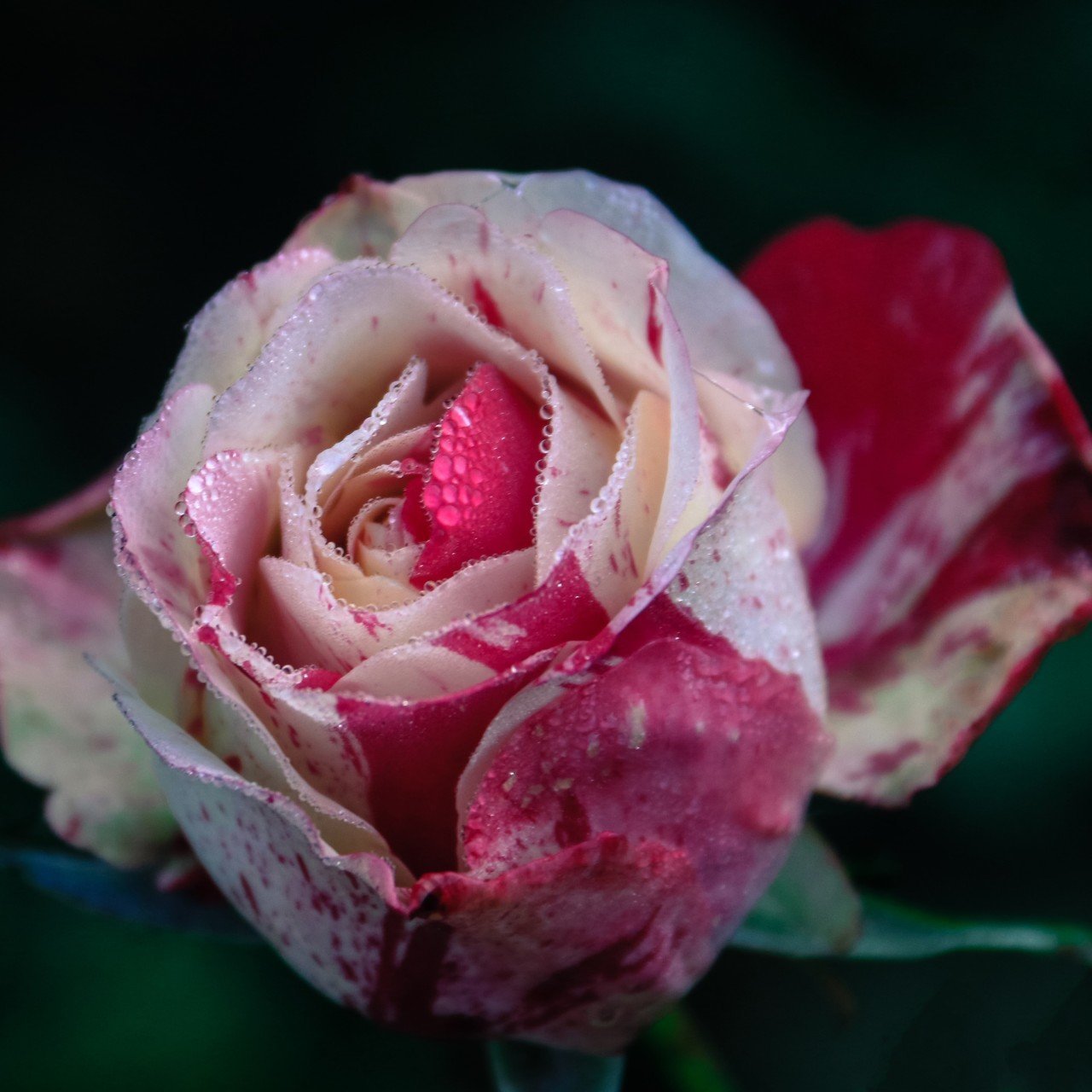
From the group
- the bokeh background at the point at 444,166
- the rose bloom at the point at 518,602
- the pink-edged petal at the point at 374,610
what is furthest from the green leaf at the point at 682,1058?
the pink-edged petal at the point at 374,610

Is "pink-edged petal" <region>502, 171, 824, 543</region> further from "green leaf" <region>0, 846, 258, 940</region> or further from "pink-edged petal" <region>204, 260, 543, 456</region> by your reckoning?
"green leaf" <region>0, 846, 258, 940</region>

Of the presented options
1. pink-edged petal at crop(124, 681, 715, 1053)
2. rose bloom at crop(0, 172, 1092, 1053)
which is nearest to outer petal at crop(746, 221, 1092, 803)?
rose bloom at crop(0, 172, 1092, 1053)

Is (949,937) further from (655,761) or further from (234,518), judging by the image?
(234,518)

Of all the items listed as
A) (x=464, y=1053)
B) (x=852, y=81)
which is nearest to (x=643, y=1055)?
(x=464, y=1053)

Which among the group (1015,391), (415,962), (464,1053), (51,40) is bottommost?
(464,1053)

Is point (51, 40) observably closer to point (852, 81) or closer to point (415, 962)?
point (852, 81)

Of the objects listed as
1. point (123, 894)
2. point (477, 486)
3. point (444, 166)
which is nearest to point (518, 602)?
point (477, 486)
